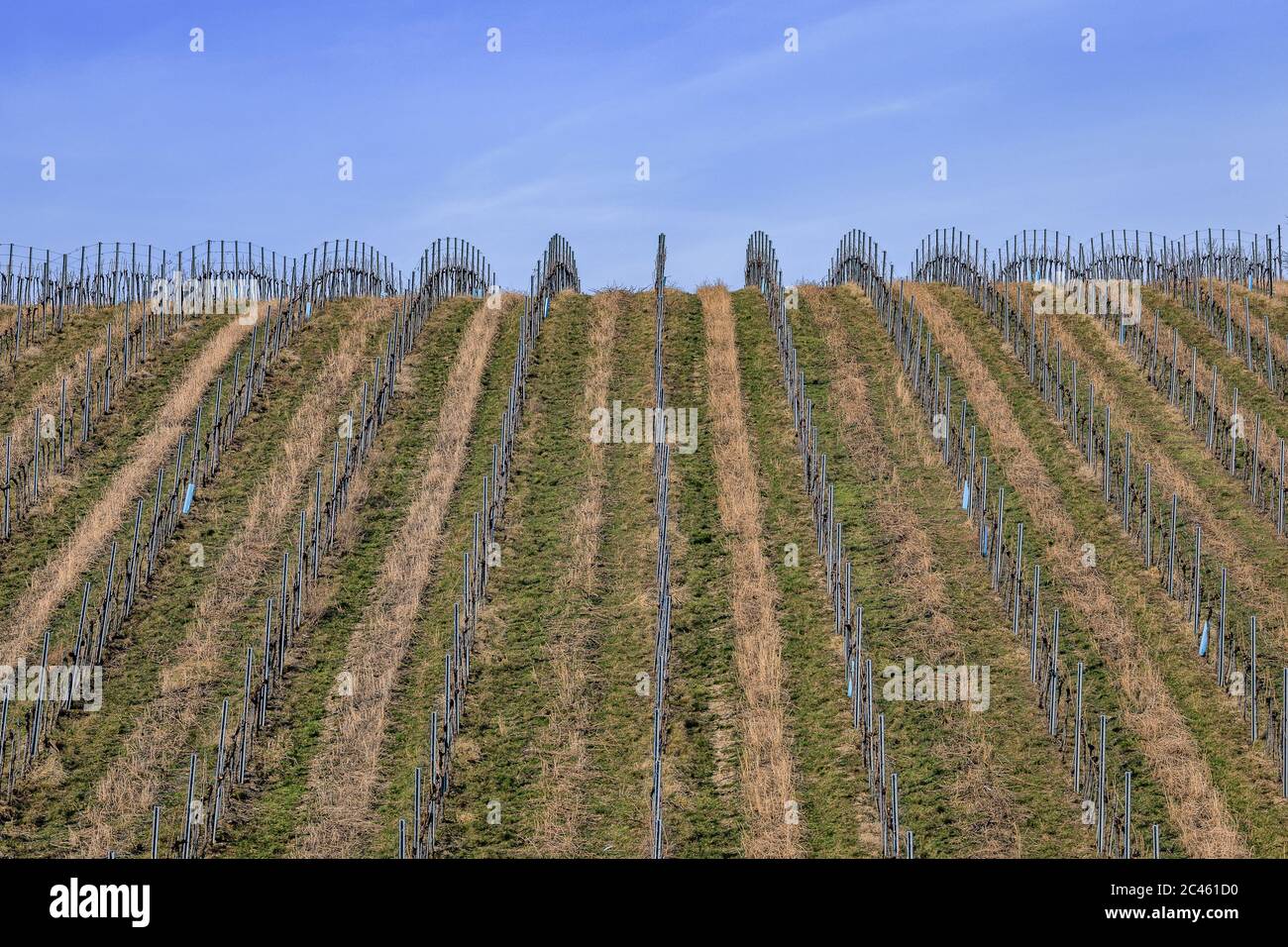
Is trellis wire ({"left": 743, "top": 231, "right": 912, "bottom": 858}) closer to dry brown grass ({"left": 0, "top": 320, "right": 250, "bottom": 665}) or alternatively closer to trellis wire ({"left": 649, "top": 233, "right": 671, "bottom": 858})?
trellis wire ({"left": 649, "top": 233, "right": 671, "bottom": 858})

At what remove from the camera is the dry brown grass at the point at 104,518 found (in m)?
21.3

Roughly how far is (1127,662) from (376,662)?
9.94m

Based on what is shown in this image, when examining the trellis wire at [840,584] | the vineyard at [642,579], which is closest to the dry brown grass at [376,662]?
the vineyard at [642,579]

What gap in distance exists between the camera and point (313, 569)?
75.9ft

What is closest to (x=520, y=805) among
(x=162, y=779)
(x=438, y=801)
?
(x=438, y=801)

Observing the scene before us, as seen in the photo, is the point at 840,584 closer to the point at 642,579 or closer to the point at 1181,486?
the point at 642,579

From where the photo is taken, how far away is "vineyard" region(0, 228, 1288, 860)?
17.2m

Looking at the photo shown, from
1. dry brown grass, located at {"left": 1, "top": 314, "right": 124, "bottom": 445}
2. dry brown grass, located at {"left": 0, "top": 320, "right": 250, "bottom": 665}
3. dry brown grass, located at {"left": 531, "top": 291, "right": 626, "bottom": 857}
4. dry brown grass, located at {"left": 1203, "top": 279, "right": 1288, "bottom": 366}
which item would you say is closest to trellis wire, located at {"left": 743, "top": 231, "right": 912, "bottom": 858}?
dry brown grass, located at {"left": 531, "top": 291, "right": 626, "bottom": 857}

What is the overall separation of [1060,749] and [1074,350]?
17082mm

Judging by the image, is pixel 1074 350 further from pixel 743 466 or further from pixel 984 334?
pixel 743 466

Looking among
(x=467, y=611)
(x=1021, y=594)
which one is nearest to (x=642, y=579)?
(x=467, y=611)

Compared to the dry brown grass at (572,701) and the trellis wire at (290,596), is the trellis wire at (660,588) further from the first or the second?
the trellis wire at (290,596)

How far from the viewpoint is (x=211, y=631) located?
2134 centimetres

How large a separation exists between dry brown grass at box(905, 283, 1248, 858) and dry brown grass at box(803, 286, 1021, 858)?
1583 millimetres
